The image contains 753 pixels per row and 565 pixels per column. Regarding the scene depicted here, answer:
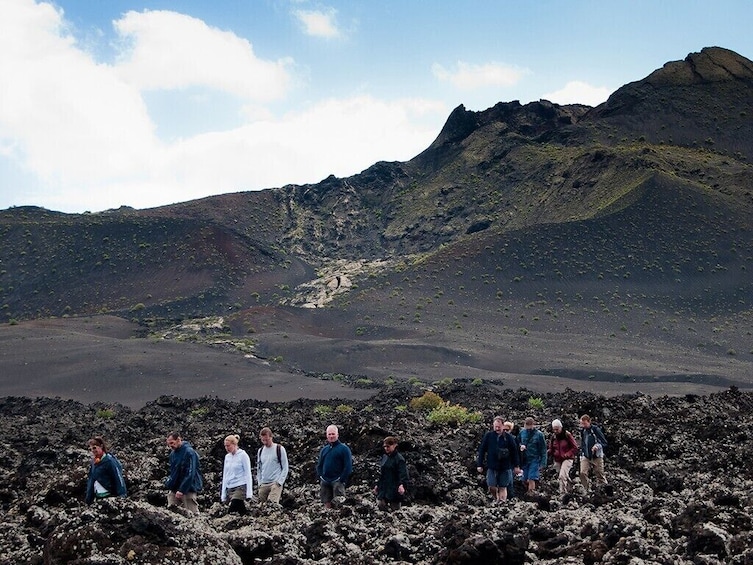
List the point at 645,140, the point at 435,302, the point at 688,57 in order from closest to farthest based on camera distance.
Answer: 1. the point at 435,302
2. the point at 645,140
3. the point at 688,57

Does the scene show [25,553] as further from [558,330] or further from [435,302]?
[435,302]

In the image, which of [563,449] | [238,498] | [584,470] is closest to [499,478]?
[563,449]

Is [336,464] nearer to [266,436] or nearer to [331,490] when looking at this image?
[331,490]

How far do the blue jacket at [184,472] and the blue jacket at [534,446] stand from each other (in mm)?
5055

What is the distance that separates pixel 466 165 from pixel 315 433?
88.4 m

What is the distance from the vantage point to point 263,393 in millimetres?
38375

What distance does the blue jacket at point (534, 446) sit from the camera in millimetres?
12109

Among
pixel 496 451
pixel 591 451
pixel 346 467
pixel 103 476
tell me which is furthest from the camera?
pixel 591 451

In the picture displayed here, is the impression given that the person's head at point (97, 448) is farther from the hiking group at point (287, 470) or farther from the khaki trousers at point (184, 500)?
the khaki trousers at point (184, 500)

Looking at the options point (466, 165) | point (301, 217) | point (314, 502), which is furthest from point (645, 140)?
point (314, 502)

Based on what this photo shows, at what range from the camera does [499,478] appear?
36.4ft

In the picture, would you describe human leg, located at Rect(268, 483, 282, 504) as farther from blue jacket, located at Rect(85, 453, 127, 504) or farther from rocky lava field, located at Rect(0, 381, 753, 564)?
blue jacket, located at Rect(85, 453, 127, 504)

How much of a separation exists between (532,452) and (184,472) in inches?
208

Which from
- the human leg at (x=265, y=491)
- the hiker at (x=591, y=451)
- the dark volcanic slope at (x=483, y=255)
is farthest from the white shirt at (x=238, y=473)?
the dark volcanic slope at (x=483, y=255)
